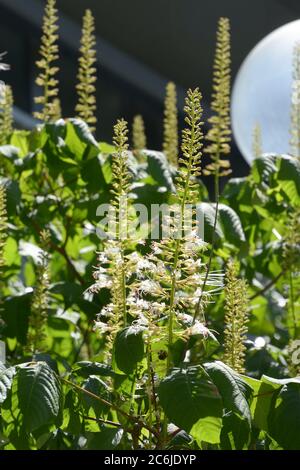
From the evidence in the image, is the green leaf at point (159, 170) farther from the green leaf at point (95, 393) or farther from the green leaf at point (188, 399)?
the green leaf at point (188, 399)

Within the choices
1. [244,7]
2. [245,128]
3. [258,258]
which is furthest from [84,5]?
[258,258]

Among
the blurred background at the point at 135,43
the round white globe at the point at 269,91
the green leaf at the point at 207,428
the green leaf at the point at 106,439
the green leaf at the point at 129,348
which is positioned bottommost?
the green leaf at the point at 106,439

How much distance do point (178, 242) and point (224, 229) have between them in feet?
1.98

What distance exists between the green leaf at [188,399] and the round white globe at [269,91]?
5.40ft

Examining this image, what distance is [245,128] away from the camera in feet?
10.5

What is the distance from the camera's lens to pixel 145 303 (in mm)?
1284

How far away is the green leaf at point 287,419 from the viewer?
1283 mm

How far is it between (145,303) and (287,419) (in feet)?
0.80

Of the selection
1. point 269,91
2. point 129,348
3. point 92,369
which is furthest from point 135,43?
point 129,348

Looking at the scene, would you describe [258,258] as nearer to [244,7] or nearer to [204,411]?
[204,411]

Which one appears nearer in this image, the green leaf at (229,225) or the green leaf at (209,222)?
the green leaf at (209,222)

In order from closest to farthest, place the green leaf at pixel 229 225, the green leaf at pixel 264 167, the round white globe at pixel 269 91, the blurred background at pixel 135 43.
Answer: the green leaf at pixel 229 225, the green leaf at pixel 264 167, the round white globe at pixel 269 91, the blurred background at pixel 135 43

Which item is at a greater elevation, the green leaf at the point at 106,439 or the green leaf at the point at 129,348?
the green leaf at the point at 129,348

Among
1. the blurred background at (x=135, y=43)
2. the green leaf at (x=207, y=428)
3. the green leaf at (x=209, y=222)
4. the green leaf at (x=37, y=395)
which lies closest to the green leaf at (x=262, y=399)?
the green leaf at (x=207, y=428)
